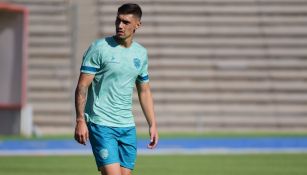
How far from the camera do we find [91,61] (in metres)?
7.49

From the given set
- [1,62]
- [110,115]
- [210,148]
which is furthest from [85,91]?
[1,62]

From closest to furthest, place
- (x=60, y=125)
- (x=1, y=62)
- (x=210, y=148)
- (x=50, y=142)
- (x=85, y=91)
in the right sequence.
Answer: (x=85, y=91), (x=210, y=148), (x=50, y=142), (x=1, y=62), (x=60, y=125)

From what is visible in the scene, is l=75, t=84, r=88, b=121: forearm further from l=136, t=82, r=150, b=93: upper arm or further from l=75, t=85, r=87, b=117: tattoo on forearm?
l=136, t=82, r=150, b=93: upper arm

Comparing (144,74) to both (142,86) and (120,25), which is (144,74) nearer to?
(142,86)

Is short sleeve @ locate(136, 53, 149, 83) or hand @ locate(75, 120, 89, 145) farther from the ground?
short sleeve @ locate(136, 53, 149, 83)

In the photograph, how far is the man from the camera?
7.49 m

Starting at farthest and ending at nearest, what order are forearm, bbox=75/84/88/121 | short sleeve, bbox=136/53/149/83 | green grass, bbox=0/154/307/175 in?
green grass, bbox=0/154/307/175 → short sleeve, bbox=136/53/149/83 → forearm, bbox=75/84/88/121

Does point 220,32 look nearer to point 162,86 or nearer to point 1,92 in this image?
point 162,86

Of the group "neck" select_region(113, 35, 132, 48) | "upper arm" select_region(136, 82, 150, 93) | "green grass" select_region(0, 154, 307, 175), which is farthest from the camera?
"green grass" select_region(0, 154, 307, 175)

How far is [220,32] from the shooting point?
1013 inches

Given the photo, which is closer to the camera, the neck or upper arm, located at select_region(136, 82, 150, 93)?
the neck

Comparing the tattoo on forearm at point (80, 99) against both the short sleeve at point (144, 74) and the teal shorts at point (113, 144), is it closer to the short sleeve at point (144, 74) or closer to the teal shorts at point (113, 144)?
the teal shorts at point (113, 144)

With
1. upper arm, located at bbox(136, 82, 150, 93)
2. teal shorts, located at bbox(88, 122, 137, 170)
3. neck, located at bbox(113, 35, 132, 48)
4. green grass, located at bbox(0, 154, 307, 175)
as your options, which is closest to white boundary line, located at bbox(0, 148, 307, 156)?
green grass, located at bbox(0, 154, 307, 175)

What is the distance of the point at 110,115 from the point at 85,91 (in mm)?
300
